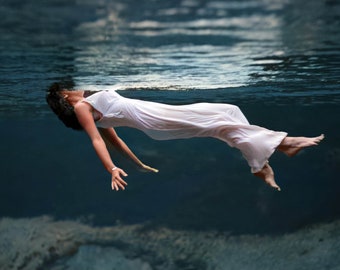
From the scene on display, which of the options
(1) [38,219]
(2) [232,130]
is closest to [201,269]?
(1) [38,219]

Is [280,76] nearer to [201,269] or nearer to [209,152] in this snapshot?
[201,269]

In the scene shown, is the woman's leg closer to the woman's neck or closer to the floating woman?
the floating woman

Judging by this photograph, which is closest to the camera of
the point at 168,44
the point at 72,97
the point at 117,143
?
the point at 72,97

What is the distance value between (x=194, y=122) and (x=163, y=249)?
42.6 ft

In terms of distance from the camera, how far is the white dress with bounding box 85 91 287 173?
5.95m

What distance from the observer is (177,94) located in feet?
43.1

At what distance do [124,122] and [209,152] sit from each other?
16.7 meters

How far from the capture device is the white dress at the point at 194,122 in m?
5.95

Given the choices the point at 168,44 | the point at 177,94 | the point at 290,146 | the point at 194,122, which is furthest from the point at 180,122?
the point at 177,94

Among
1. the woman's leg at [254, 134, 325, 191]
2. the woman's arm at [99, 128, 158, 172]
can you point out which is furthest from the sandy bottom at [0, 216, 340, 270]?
the woman's leg at [254, 134, 325, 191]

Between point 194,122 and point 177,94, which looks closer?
point 194,122

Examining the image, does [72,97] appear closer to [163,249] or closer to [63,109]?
[63,109]

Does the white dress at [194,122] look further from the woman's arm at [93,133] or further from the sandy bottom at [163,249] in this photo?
the sandy bottom at [163,249]

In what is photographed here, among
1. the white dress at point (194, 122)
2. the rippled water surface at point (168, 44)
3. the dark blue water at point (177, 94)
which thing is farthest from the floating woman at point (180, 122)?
the rippled water surface at point (168, 44)
